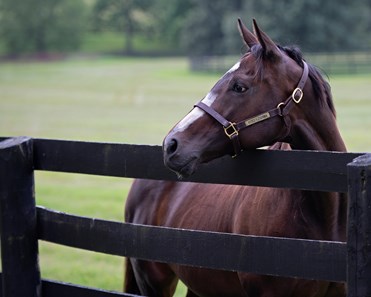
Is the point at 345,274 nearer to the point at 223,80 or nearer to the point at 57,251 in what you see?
the point at 223,80

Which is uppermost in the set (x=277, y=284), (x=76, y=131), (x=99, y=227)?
(x=99, y=227)

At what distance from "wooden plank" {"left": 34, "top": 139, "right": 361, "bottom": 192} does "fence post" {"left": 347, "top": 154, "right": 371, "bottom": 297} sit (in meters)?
0.22

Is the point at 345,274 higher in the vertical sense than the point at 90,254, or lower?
higher

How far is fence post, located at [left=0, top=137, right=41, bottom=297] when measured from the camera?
4242 mm

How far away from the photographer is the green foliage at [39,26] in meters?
107

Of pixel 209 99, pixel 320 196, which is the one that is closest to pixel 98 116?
pixel 320 196

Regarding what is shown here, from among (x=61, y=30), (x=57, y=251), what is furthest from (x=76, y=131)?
(x=61, y=30)

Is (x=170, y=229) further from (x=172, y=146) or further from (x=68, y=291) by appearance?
(x=68, y=291)

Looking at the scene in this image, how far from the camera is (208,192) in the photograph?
5070mm

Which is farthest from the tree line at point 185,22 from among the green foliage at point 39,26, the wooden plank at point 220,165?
the wooden plank at point 220,165

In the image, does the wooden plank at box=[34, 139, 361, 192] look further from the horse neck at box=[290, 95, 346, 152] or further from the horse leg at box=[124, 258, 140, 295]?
the horse leg at box=[124, 258, 140, 295]

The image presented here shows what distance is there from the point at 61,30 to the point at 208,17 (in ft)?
121

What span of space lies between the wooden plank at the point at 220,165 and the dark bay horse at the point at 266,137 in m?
0.12

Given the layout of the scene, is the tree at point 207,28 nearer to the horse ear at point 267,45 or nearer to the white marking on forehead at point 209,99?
the horse ear at point 267,45
